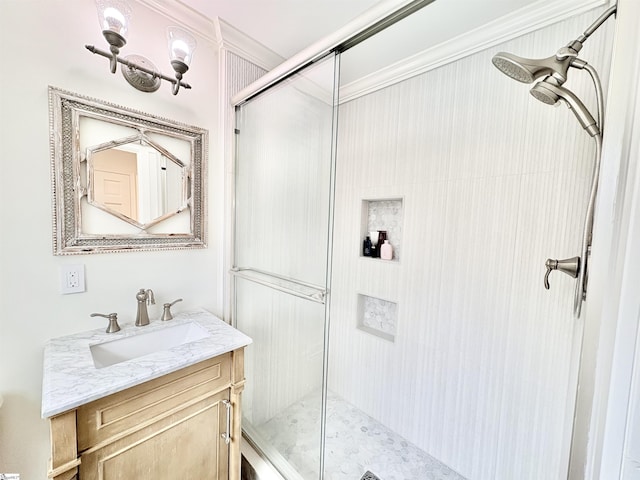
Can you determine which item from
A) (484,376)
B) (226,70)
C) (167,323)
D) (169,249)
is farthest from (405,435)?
(226,70)

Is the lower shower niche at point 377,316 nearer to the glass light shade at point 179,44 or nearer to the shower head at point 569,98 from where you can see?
the shower head at point 569,98

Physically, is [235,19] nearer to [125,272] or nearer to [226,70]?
[226,70]

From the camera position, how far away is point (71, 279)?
3.59ft

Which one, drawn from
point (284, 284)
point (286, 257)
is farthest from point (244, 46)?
point (284, 284)

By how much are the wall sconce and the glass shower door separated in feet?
1.39

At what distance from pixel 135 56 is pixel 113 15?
18 cm

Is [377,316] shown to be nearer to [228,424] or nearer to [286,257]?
[286,257]

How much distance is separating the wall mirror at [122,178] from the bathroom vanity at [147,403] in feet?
1.44

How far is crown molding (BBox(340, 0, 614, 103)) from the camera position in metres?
1.10

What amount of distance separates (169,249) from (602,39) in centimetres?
212

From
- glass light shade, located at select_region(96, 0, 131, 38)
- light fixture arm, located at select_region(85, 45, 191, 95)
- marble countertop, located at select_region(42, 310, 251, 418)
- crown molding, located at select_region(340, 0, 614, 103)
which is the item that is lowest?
marble countertop, located at select_region(42, 310, 251, 418)

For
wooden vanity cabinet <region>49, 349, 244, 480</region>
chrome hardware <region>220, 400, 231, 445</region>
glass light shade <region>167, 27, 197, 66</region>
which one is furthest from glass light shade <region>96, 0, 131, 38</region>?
chrome hardware <region>220, 400, 231, 445</region>

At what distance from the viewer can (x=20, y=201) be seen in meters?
0.98

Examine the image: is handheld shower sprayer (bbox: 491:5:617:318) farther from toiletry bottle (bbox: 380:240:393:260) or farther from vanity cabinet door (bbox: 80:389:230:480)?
vanity cabinet door (bbox: 80:389:230:480)
